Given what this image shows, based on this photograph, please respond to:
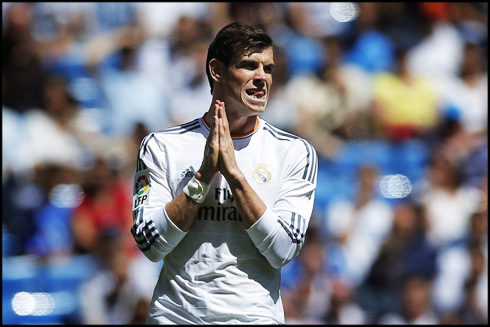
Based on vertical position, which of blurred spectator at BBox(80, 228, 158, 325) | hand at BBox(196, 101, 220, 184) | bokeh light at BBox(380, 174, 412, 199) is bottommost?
blurred spectator at BBox(80, 228, 158, 325)

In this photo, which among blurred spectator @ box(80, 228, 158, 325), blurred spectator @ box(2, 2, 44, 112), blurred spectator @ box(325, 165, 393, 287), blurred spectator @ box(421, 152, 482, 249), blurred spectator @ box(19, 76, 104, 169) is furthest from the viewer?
blurred spectator @ box(421, 152, 482, 249)

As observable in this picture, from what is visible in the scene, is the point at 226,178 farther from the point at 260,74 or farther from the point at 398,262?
the point at 398,262

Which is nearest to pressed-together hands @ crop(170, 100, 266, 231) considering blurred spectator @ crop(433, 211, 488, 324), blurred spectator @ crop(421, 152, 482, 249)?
blurred spectator @ crop(433, 211, 488, 324)

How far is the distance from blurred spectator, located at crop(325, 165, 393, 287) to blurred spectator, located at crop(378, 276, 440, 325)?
1.42 ft

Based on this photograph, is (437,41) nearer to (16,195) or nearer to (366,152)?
(366,152)

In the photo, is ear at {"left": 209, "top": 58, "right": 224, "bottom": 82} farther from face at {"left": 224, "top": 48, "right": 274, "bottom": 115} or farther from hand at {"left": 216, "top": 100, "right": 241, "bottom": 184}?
hand at {"left": 216, "top": 100, "right": 241, "bottom": 184}

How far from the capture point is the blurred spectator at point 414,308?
7.67 m

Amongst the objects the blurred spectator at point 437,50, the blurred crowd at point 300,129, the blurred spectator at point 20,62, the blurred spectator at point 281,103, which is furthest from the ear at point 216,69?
the blurred spectator at point 437,50

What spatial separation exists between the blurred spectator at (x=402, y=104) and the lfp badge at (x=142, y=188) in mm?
5439

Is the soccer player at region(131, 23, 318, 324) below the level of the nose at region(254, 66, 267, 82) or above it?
below

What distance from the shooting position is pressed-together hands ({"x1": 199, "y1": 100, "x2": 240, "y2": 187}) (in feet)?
10.8

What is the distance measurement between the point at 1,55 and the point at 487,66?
5.59m

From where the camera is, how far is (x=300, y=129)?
8.32 metres

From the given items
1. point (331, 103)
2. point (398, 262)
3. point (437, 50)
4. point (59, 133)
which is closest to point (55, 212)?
point (59, 133)
